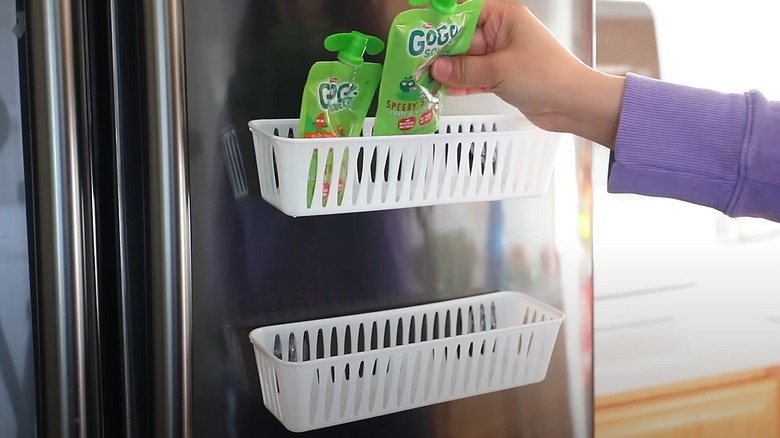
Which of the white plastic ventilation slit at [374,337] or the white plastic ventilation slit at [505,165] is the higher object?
the white plastic ventilation slit at [505,165]

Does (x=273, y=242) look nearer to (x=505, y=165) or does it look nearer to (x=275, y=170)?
(x=275, y=170)

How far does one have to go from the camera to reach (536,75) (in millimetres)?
885

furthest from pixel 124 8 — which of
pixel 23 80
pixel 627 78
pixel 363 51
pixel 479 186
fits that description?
pixel 627 78

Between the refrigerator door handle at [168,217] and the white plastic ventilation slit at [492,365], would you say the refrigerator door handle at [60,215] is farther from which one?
the white plastic ventilation slit at [492,365]

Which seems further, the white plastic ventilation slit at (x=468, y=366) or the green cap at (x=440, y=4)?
the white plastic ventilation slit at (x=468, y=366)

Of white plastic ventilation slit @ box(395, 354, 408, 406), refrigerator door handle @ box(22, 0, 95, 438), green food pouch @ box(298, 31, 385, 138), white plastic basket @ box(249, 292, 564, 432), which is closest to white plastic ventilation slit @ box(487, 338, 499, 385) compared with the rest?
white plastic basket @ box(249, 292, 564, 432)

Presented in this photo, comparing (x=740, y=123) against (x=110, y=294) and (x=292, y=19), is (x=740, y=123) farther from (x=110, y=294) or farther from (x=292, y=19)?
(x=110, y=294)

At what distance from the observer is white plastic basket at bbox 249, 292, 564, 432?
2.90ft

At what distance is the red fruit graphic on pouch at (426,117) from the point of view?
2.85 feet

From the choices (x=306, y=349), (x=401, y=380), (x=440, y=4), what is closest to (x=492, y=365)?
(x=401, y=380)

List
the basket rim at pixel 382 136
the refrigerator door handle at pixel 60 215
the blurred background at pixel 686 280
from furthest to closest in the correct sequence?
the blurred background at pixel 686 280, the basket rim at pixel 382 136, the refrigerator door handle at pixel 60 215

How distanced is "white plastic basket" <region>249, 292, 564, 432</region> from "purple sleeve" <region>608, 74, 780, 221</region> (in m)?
0.24

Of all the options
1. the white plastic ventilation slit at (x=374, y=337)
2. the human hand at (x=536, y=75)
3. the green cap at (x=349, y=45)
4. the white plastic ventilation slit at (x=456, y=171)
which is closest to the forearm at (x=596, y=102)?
the human hand at (x=536, y=75)

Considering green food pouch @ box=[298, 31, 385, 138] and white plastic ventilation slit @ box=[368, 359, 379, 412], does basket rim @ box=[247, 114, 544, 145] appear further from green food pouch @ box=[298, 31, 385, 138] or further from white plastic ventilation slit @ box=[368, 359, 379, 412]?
white plastic ventilation slit @ box=[368, 359, 379, 412]
